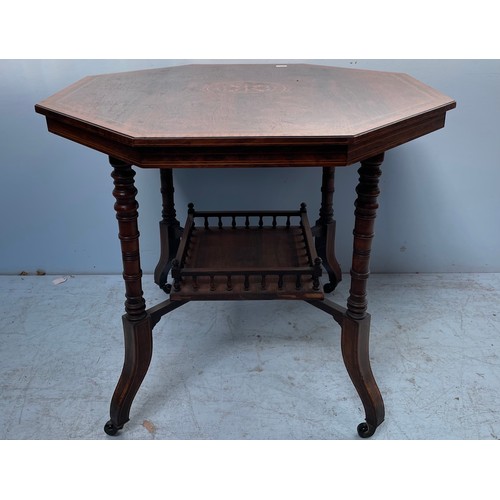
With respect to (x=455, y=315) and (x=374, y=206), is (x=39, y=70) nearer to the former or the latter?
(x=374, y=206)

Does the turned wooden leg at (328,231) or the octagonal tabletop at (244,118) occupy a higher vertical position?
the octagonal tabletop at (244,118)

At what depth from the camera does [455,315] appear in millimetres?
2373

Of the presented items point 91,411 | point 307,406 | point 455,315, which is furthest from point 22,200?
point 455,315

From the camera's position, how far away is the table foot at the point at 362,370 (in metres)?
1.71

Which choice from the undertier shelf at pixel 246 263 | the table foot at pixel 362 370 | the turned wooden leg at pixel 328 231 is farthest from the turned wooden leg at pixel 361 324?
the turned wooden leg at pixel 328 231

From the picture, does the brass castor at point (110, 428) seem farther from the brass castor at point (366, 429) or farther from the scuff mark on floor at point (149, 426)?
the brass castor at point (366, 429)

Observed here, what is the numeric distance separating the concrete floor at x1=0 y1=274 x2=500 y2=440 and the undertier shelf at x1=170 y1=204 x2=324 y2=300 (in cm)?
38

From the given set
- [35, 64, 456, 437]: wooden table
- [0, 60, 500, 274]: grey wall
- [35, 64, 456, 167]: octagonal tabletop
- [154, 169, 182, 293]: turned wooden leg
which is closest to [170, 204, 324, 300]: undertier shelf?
[35, 64, 456, 437]: wooden table

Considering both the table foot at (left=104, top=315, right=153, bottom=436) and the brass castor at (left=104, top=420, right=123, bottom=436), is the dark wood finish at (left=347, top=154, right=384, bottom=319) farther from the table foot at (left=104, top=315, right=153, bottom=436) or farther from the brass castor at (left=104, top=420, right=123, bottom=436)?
the brass castor at (left=104, top=420, right=123, bottom=436)

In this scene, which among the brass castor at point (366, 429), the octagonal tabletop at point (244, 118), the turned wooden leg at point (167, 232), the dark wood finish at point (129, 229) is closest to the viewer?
the octagonal tabletop at point (244, 118)

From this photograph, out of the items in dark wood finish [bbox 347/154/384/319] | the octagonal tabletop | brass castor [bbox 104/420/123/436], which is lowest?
brass castor [bbox 104/420/123/436]

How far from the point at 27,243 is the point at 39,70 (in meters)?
0.85

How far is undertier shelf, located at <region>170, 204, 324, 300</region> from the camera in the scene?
1.77 meters

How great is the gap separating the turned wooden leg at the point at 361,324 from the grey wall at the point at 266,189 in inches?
39.6
